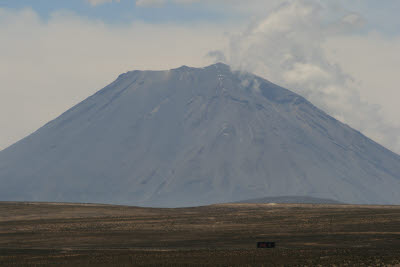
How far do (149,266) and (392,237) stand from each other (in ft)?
126

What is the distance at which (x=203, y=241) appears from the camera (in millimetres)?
101500

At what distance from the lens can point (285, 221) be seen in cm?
13025

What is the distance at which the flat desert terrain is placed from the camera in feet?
252

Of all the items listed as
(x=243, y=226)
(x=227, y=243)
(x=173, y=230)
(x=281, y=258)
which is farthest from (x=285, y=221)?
(x=281, y=258)

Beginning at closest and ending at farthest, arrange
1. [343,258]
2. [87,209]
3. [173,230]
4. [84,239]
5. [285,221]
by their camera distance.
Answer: [343,258], [84,239], [173,230], [285,221], [87,209]

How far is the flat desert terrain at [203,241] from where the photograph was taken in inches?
3022

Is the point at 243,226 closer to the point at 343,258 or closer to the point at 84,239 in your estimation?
the point at 84,239

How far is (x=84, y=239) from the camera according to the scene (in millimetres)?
105312

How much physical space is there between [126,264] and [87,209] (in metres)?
108

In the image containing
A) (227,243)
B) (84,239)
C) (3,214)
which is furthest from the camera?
(3,214)

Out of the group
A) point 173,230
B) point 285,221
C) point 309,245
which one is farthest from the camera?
point 285,221

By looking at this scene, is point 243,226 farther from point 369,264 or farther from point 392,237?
point 369,264

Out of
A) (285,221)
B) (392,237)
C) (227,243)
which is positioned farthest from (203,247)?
(285,221)

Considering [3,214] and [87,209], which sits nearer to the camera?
[3,214]
